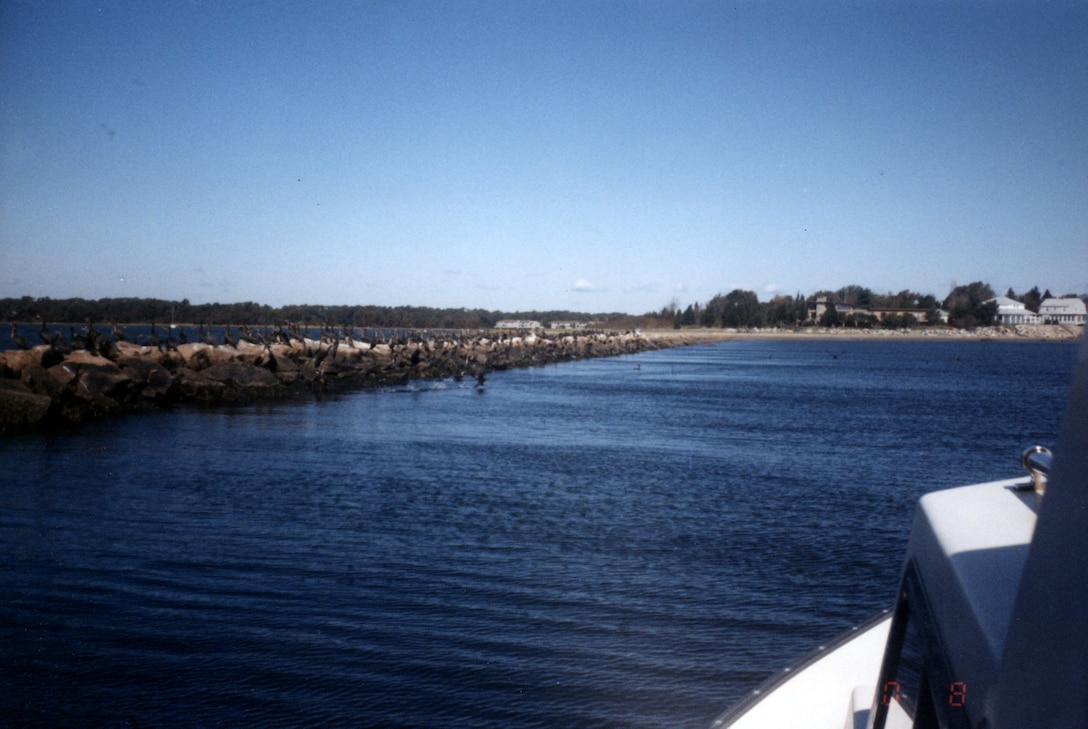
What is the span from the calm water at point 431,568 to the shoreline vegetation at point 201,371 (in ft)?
9.13

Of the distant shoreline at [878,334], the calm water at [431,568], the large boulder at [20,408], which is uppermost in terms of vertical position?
the distant shoreline at [878,334]

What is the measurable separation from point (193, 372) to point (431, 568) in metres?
22.8

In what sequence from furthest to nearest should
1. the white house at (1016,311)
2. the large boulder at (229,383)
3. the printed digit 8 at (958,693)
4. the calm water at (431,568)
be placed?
the white house at (1016,311) < the large boulder at (229,383) < the calm water at (431,568) < the printed digit 8 at (958,693)

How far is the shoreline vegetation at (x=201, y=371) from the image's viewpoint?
23391mm

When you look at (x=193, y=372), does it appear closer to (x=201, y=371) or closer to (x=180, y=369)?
(x=201, y=371)

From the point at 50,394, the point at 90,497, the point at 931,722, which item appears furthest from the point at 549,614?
the point at 50,394

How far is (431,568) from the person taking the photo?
9633 millimetres

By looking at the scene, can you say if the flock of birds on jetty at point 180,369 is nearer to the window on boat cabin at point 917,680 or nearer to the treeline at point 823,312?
the window on boat cabin at point 917,680

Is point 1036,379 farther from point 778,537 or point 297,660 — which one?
point 297,660

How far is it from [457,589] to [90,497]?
7.33m

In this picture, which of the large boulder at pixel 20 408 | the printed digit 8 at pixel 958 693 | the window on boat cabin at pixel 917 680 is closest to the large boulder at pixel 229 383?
the large boulder at pixel 20 408

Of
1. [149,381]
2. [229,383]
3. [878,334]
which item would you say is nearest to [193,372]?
[229,383]

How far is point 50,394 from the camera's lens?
2345 cm

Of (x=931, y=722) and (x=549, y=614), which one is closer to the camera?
(x=931, y=722)
